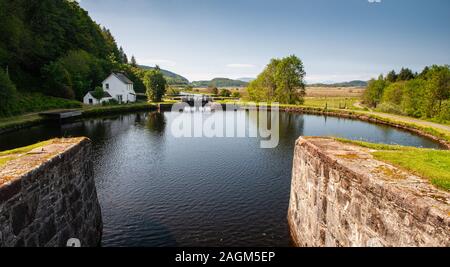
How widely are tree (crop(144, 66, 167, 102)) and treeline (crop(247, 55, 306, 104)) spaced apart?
36992 mm

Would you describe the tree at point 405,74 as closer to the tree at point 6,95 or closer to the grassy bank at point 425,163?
the grassy bank at point 425,163

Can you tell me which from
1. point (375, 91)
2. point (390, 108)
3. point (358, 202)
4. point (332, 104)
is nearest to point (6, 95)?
point (358, 202)

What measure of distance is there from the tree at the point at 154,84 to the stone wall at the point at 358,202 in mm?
80249

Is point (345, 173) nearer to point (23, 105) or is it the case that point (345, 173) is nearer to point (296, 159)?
point (296, 159)

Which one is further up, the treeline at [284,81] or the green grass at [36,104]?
the treeline at [284,81]

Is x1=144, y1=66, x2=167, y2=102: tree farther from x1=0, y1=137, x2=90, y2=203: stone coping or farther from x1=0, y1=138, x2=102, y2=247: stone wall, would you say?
x1=0, y1=137, x2=90, y2=203: stone coping

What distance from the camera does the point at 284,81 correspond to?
87375 mm

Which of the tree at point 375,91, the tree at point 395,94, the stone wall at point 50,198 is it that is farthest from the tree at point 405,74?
the stone wall at point 50,198

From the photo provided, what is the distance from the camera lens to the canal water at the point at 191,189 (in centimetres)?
1334

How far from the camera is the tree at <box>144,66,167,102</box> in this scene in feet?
284

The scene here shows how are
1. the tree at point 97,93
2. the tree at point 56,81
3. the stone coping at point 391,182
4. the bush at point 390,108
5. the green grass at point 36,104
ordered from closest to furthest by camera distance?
the stone coping at point 391,182 → the green grass at point 36,104 → the tree at point 56,81 → the bush at point 390,108 → the tree at point 97,93

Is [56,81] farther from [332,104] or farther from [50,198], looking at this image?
[332,104]

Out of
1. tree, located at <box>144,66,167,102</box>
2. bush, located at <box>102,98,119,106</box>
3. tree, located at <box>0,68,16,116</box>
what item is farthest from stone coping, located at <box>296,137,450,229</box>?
tree, located at <box>144,66,167,102</box>

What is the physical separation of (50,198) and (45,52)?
72699 mm
